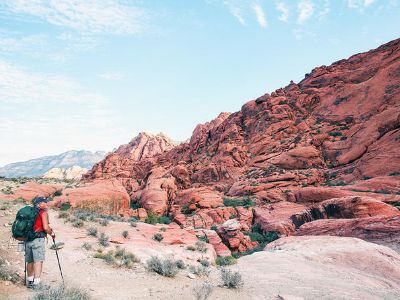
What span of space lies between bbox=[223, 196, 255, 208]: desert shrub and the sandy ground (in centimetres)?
1390

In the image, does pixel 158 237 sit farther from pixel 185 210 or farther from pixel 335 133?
pixel 335 133

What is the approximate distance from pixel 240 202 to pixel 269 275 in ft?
62.1

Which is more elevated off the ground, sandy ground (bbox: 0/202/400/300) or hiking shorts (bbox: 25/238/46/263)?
hiking shorts (bbox: 25/238/46/263)

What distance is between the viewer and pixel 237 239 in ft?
59.9

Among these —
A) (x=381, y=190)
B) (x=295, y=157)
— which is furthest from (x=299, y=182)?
(x=381, y=190)

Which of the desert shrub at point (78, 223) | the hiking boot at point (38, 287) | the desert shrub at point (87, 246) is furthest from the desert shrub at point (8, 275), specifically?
the desert shrub at point (78, 223)

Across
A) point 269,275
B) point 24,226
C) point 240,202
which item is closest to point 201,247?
point 269,275

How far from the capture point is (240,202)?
28.6 m

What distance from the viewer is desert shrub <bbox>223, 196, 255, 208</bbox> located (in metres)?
27.9

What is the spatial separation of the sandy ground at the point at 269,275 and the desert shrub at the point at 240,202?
13898 millimetres

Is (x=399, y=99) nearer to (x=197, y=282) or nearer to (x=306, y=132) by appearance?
(x=306, y=132)

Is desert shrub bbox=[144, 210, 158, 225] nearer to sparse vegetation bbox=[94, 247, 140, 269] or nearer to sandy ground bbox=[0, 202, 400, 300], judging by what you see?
sandy ground bbox=[0, 202, 400, 300]

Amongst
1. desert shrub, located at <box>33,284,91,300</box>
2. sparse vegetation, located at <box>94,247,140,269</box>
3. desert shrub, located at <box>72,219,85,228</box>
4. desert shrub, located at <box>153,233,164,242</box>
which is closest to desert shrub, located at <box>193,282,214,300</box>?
desert shrub, located at <box>33,284,91,300</box>

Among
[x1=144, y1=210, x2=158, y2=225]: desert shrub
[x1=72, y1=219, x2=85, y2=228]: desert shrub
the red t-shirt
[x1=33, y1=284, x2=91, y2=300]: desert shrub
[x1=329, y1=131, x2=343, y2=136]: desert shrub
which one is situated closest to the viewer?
[x1=33, y1=284, x2=91, y2=300]: desert shrub
